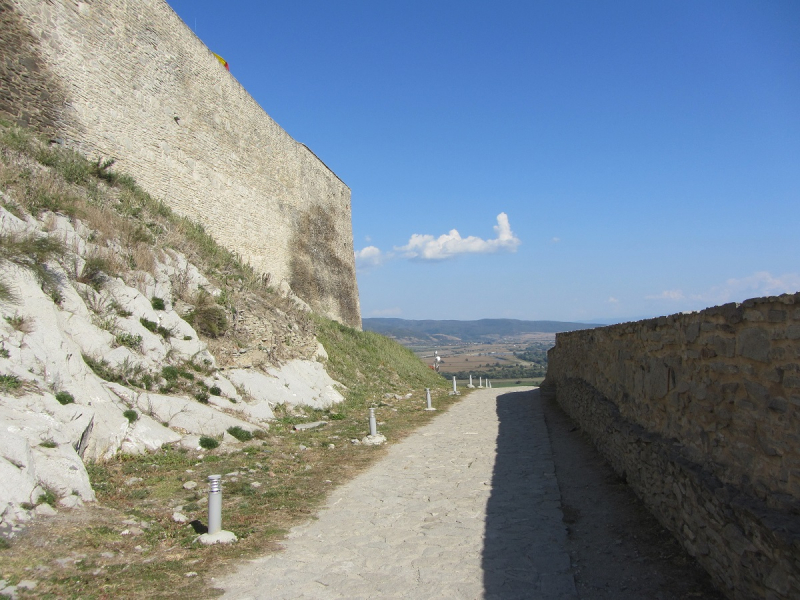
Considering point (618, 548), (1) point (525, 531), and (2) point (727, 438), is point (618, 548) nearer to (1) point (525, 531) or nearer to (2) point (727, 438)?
(1) point (525, 531)

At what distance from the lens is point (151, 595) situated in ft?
14.0

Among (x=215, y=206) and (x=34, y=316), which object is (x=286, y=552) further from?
(x=215, y=206)

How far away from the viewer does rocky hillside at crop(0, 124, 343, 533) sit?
6.19m

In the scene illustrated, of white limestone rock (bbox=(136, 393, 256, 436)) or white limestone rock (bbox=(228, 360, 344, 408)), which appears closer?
white limestone rock (bbox=(136, 393, 256, 436))

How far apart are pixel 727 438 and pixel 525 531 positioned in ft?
8.04

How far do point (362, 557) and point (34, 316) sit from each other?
17.9 feet

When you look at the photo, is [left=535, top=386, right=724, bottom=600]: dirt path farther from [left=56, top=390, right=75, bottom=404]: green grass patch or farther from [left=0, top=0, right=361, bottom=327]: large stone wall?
[left=0, top=0, right=361, bottom=327]: large stone wall

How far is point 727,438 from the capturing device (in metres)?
4.29

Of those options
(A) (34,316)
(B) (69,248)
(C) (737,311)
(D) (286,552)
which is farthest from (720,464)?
(B) (69,248)

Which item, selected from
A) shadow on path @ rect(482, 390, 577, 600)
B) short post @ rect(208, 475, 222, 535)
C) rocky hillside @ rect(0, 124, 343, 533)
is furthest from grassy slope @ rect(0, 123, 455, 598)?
shadow on path @ rect(482, 390, 577, 600)

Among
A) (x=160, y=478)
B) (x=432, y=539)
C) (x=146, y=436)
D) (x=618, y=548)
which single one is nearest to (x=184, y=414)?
(x=146, y=436)

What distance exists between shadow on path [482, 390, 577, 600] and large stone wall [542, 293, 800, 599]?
43.1 inches

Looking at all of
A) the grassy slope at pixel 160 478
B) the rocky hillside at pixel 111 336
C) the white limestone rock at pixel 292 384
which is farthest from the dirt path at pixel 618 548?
the white limestone rock at pixel 292 384

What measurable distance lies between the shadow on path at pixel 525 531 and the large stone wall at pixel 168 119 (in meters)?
12.4
